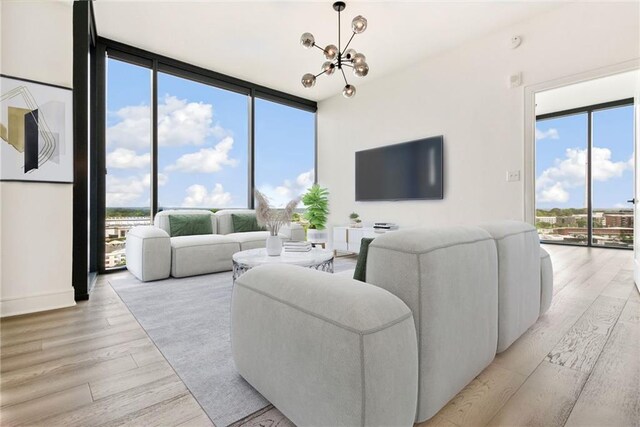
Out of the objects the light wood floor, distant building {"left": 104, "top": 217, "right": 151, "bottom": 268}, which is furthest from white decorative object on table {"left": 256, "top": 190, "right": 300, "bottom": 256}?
distant building {"left": 104, "top": 217, "right": 151, "bottom": 268}

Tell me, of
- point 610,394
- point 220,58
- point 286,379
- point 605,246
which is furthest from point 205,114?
point 605,246

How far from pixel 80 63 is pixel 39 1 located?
1.47ft

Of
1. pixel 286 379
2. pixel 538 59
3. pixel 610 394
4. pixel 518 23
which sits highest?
pixel 518 23

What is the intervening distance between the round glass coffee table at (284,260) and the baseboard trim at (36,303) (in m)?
1.30

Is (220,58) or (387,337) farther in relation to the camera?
(220,58)

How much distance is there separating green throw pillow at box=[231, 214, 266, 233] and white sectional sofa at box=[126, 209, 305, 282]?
0.38 m

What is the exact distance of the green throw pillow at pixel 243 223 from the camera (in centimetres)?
→ 443

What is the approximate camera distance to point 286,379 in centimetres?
104

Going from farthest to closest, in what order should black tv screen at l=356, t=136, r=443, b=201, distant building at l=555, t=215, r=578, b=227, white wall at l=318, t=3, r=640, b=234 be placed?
distant building at l=555, t=215, r=578, b=227 → black tv screen at l=356, t=136, r=443, b=201 → white wall at l=318, t=3, r=640, b=234

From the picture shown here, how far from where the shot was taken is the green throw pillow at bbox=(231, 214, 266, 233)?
443 cm

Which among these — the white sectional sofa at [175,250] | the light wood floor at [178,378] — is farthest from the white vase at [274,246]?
the white sectional sofa at [175,250]

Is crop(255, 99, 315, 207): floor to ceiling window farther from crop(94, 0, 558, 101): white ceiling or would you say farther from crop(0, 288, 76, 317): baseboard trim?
crop(0, 288, 76, 317): baseboard trim

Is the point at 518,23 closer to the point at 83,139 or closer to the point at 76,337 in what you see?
the point at 83,139

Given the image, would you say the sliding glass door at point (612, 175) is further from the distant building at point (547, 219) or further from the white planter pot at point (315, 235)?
the white planter pot at point (315, 235)
